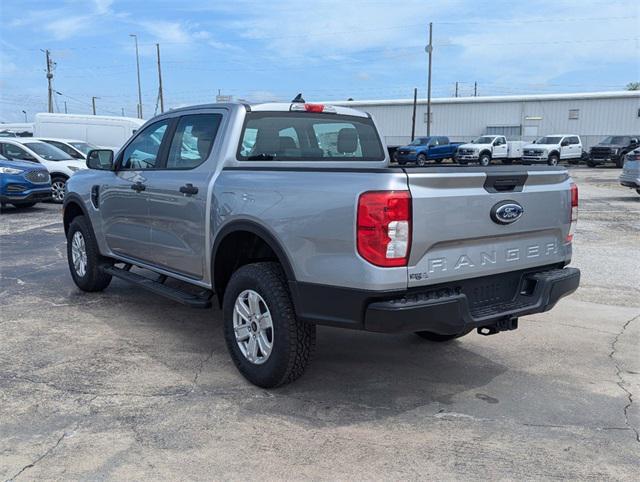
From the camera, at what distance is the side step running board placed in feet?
14.9

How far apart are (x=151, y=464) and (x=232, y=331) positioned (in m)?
1.25

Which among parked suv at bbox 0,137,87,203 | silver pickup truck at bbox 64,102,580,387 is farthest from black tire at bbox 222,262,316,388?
parked suv at bbox 0,137,87,203

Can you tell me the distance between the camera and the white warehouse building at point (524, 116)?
4150cm

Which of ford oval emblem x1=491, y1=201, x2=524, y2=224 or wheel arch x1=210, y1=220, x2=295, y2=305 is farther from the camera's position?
wheel arch x1=210, y1=220, x2=295, y2=305

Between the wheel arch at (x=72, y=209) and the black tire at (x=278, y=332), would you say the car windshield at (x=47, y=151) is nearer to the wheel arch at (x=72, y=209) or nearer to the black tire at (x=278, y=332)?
the wheel arch at (x=72, y=209)

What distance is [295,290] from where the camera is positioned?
3.60 metres

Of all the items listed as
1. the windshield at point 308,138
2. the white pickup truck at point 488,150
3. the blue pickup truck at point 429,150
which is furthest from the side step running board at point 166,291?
the white pickup truck at point 488,150

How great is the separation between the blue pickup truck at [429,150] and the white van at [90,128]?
54.2ft

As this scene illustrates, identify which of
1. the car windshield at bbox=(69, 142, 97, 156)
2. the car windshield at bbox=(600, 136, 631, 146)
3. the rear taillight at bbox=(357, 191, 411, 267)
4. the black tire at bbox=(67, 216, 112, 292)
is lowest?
the black tire at bbox=(67, 216, 112, 292)

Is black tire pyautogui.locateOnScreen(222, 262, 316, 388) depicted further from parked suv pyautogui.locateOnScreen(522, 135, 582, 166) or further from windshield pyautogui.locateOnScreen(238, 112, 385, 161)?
parked suv pyautogui.locateOnScreen(522, 135, 582, 166)

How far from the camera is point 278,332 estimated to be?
3711 millimetres

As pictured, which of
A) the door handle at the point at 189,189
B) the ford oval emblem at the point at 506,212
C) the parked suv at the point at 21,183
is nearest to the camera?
the ford oval emblem at the point at 506,212

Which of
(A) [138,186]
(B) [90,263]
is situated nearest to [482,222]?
(A) [138,186]

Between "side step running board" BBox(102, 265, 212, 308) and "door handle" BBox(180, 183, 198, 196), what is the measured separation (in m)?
0.77
